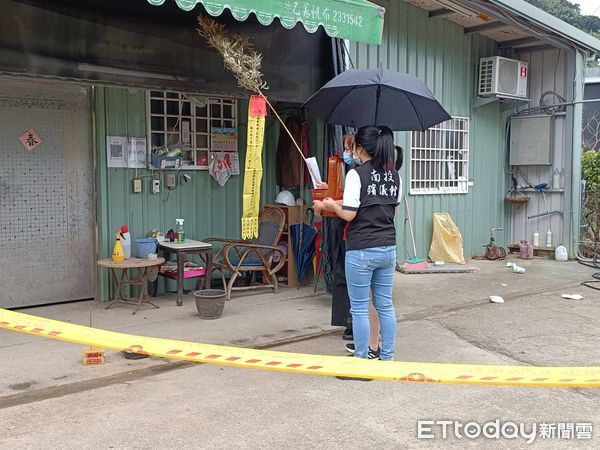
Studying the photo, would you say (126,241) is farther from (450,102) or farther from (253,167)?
(450,102)

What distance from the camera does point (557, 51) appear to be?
1006cm

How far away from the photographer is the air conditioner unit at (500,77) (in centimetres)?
945

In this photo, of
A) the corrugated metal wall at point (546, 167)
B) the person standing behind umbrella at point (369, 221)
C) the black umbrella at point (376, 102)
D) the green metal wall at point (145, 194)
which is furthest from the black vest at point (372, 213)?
the corrugated metal wall at point (546, 167)

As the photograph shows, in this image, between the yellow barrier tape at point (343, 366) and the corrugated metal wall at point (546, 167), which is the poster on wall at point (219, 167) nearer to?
the yellow barrier tape at point (343, 366)

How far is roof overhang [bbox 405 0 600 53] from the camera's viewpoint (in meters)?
8.12

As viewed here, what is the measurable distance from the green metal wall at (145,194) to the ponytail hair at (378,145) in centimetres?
326

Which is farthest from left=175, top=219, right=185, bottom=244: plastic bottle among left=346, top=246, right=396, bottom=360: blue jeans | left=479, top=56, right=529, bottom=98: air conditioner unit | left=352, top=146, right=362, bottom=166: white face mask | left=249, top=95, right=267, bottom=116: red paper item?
left=479, top=56, right=529, bottom=98: air conditioner unit

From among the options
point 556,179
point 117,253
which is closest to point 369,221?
point 117,253

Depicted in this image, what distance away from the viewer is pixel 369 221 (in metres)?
3.98

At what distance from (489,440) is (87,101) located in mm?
5004

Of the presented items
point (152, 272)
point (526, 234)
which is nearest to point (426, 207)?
point (526, 234)

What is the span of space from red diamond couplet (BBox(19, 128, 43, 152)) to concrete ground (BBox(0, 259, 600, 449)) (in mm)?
1624

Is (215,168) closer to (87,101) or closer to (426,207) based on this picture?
(87,101)

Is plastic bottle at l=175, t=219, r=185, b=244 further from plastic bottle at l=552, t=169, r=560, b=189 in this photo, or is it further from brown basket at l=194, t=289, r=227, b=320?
plastic bottle at l=552, t=169, r=560, b=189
